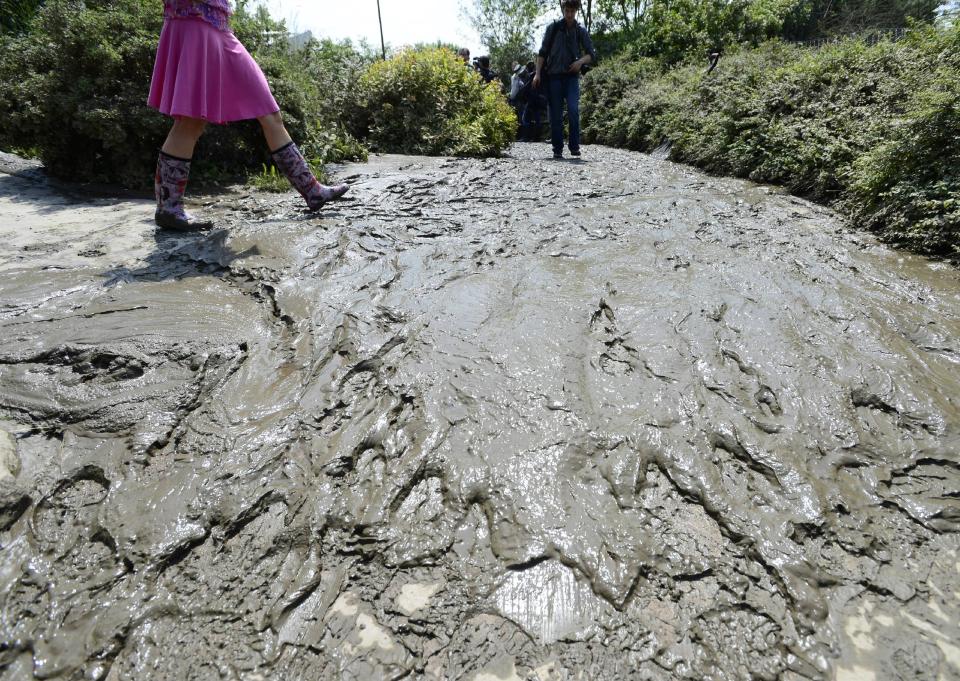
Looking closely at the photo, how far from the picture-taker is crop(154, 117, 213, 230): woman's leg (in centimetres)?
307

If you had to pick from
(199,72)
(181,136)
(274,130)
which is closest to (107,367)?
(181,136)

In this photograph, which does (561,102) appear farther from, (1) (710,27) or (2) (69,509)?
(1) (710,27)

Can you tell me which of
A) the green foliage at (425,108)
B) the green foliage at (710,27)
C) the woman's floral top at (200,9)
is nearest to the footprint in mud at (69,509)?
the woman's floral top at (200,9)

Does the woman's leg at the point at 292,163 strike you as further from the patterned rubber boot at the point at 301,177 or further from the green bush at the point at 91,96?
the green bush at the point at 91,96

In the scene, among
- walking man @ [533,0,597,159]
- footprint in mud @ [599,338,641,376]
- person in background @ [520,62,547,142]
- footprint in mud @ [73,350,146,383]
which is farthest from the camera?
person in background @ [520,62,547,142]

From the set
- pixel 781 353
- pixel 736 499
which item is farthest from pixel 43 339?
pixel 781 353

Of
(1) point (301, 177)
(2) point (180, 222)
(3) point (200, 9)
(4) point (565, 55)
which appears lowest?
(2) point (180, 222)

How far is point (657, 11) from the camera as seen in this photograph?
1448cm

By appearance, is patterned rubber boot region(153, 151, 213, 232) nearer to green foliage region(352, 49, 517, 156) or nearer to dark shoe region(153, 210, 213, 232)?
dark shoe region(153, 210, 213, 232)

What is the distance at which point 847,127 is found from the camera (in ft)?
15.5

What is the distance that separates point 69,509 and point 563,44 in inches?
274

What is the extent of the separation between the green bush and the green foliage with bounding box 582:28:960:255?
17.8ft

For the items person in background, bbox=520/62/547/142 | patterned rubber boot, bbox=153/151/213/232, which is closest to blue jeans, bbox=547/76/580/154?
person in background, bbox=520/62/547/142

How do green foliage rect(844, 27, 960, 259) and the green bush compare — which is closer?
green foliage rect(844, 27, 960, 259)
